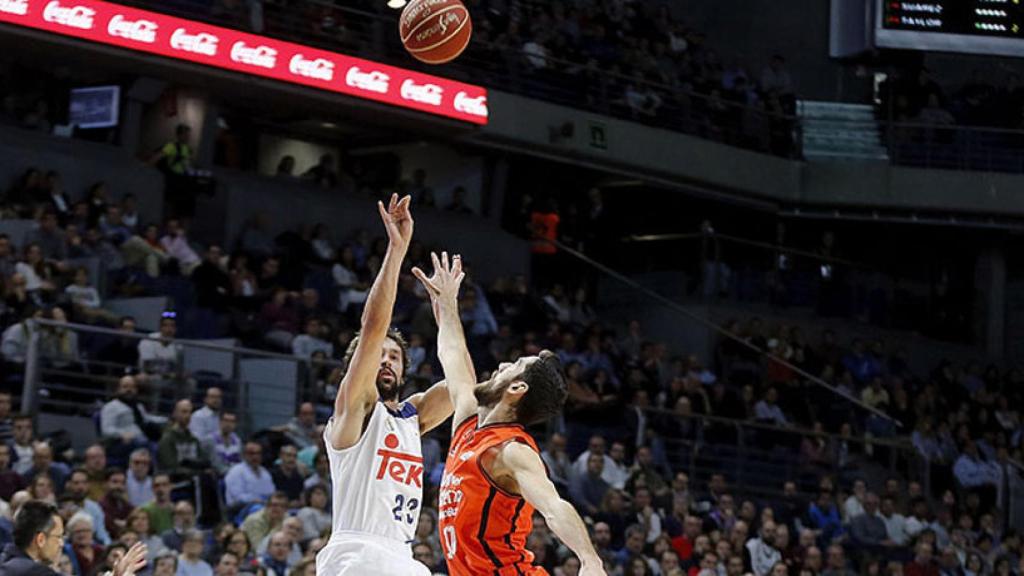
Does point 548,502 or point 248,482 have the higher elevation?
point 548,502

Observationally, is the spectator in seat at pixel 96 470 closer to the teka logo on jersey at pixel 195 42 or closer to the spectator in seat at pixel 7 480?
the spectator in seat at pixel 7 480

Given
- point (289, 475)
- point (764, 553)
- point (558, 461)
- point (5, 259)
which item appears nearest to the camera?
point (289, 475)

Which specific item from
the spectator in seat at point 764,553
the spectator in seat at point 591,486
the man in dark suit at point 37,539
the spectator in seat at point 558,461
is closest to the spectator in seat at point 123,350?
the spectator in seat at point 558,461

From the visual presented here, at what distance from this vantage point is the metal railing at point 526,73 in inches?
849

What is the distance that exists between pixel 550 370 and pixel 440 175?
1853cm

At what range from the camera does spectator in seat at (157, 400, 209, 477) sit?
576 inches

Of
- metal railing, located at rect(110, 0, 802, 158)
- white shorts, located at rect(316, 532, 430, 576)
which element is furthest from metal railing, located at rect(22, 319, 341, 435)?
white shorts, located at rect(316, 532, 430, 576)

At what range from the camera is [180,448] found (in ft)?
48.4

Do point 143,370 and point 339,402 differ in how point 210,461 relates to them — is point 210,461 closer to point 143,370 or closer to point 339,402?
point 143,370

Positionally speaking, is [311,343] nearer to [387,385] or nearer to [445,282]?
[445,282]

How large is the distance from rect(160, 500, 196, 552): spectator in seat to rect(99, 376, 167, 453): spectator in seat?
1.16 m

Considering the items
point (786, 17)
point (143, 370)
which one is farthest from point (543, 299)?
point (786, 17)

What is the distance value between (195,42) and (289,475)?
23.3ft

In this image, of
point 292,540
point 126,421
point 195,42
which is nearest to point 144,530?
point 292,540
